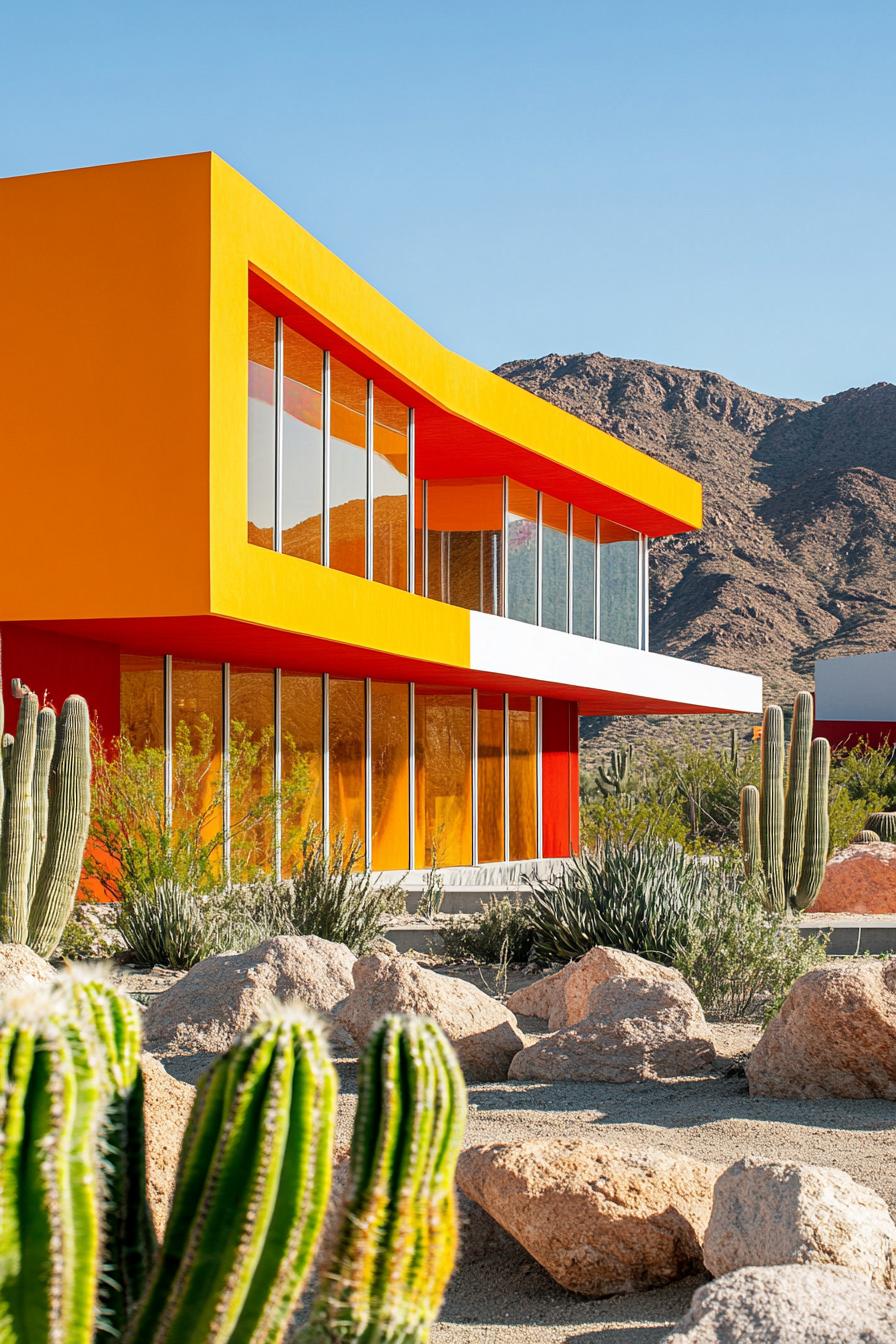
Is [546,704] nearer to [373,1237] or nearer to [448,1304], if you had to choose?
[448,1304]

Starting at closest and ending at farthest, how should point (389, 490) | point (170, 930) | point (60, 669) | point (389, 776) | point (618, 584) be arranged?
point (170, 930) → point (60, 669) → point (389, 490) → point (389, 776) → point (618, 584)

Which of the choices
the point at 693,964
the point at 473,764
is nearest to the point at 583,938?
the point at 693,964

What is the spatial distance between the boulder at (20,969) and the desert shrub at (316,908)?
4.10 metres

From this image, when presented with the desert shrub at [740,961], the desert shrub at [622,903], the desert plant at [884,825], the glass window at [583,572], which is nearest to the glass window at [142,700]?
the desert shrub at [622,903]

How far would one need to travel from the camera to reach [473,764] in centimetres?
2511

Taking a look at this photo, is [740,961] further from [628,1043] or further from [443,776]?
[443,776]

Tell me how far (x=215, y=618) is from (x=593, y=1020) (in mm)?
7592

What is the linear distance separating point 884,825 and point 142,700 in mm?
14767

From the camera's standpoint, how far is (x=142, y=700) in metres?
17.8

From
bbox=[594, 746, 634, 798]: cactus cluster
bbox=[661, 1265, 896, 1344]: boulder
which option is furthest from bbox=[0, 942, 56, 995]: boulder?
bbox=[594, 746, 634, 798]: cactus cluster

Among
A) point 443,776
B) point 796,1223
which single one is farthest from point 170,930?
point 443,776

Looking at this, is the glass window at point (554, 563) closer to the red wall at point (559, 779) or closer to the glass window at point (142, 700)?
the red wall at point (559, 779)

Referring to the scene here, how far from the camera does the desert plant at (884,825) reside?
2684 centimetres

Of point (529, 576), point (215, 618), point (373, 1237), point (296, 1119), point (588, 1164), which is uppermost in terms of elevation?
point (529, 576)
